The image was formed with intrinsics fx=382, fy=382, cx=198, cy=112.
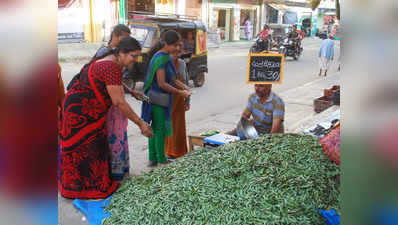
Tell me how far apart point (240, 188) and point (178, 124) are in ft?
6.23

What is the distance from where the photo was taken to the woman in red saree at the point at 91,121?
10.9 ft

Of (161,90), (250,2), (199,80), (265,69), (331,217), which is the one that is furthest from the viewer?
(250,2)

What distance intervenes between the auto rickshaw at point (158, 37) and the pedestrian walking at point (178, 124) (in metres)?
4.25

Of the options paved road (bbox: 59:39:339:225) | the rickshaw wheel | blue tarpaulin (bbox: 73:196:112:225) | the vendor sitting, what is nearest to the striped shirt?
the vendor sitting

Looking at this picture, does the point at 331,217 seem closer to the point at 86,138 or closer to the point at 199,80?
the point at 86,138

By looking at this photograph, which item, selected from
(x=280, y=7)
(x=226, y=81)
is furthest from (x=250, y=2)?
(x=226, y=81)

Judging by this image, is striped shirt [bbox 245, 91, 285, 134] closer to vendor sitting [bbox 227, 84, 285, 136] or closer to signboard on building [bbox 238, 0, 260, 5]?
vendor sitting [bbox 227, 84, 285, 136]

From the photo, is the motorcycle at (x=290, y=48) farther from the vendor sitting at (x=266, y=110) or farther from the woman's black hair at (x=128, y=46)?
the woman's black hair at (x=128, y=46)

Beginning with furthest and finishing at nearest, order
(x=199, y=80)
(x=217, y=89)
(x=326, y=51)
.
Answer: (x=326, y=51) → (x=199, y=80) → (x=217, y=89)

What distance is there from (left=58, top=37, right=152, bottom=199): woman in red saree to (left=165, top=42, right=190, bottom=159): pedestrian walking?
116 centimetres

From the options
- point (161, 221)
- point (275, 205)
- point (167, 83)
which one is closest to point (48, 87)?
point (161, 221)

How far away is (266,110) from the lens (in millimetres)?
4012

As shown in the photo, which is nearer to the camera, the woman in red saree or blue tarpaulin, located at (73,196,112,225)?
blue tarpaulin, located at (73,196,112,225)

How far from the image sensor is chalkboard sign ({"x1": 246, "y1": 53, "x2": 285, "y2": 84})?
14.8ft
